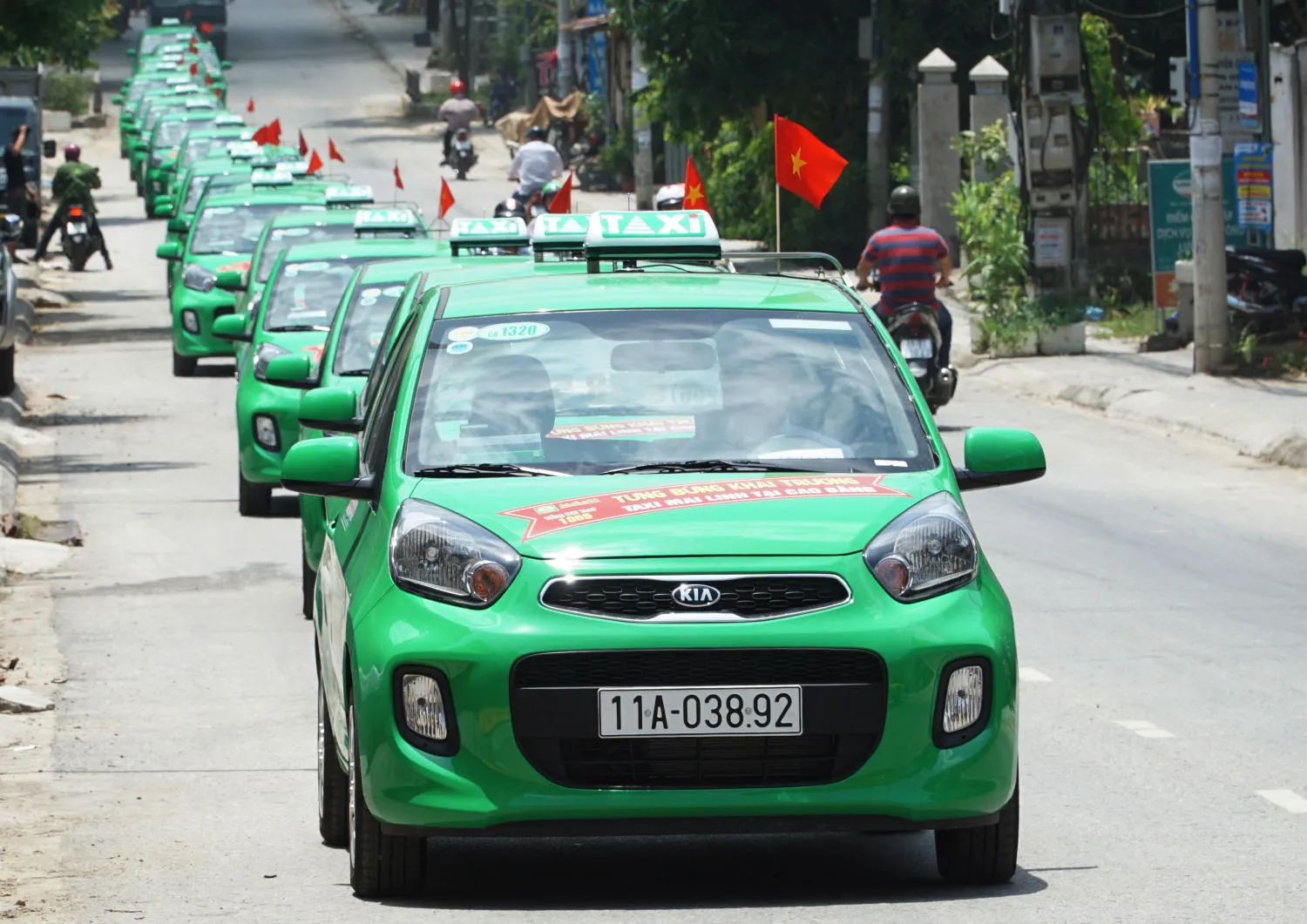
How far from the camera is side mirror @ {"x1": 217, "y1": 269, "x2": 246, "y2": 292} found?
67.8 ft

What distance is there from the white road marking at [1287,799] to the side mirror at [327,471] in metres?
2.82

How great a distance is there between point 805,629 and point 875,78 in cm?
2983

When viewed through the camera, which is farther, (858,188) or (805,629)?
(858,188)

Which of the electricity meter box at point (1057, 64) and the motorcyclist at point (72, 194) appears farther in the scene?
the motorcyclist at point (72, 194)

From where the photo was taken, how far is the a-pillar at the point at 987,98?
102 ft

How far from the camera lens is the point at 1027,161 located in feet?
87.8

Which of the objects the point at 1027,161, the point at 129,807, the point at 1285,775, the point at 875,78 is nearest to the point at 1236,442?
the point at 1027,161

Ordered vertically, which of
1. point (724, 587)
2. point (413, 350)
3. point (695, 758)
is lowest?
point (695, 758)

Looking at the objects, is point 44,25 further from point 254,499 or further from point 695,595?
point 695,595

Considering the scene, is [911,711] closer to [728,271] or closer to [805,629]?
[805,629]

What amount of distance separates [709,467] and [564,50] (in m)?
53.9

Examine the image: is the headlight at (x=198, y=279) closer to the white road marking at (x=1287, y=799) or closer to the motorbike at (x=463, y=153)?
the white road marking at (x=1287, y=799)

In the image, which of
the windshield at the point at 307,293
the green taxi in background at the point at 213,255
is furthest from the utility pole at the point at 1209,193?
the green taxi in background at the point at 213,255

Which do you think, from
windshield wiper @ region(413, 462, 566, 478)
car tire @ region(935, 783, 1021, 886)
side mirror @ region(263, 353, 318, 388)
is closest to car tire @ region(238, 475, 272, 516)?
side mirror @ region(263, 353, 318, 388)
